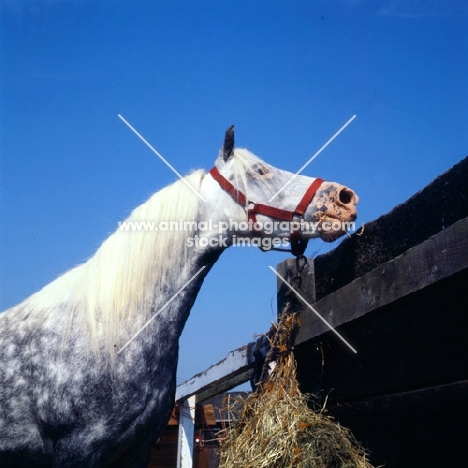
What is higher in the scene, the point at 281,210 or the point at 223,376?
the point at 281,210

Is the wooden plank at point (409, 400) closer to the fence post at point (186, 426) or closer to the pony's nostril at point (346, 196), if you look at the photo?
the pony's nostril at point (346, 196)

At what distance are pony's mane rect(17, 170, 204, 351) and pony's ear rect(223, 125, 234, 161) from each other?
0.33 meters

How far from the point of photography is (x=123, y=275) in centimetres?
304

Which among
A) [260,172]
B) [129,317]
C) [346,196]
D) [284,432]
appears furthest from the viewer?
[260,172]

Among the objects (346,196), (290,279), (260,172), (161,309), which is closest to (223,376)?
(290,279)

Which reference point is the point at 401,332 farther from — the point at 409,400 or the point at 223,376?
the point at 223,376

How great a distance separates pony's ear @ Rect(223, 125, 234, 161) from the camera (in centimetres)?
345

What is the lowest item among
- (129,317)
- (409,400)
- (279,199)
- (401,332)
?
(409,400)

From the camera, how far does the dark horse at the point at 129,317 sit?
2.72 meters

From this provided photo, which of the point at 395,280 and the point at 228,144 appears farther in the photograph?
the point at 228,144

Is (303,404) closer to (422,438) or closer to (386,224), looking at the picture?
(422,438)

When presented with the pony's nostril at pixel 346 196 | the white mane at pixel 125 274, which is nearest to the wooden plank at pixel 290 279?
the pony's nostril at pixel 346 196

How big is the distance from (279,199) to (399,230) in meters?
1.11

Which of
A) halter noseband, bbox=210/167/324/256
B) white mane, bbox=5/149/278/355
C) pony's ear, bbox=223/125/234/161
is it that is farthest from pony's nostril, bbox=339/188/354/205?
pony's ear, bbox=223/125/234/161
